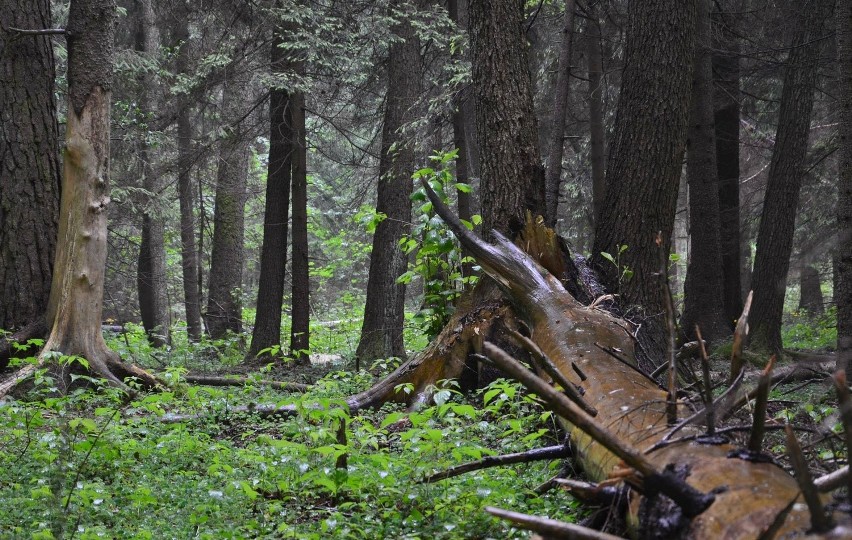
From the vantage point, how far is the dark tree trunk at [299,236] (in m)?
11.7

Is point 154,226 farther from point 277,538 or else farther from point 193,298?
point 277,538

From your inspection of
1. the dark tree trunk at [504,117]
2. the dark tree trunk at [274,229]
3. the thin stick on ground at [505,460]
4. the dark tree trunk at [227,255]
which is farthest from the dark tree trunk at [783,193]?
the dark tree trunk at [227,255]

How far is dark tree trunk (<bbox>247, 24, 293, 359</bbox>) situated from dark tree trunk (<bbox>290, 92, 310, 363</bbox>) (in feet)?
2.70

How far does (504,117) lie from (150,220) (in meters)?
9.97

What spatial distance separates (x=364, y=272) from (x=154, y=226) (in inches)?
610

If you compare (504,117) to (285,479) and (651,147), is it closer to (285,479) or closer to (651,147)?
(651,147)

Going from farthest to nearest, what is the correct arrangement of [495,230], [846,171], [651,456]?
[495,230]
[846,171]
[651,456]

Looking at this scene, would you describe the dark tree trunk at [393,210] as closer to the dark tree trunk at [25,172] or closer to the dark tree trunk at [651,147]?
the dark tree trunk at [651,147]

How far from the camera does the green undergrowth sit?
11.8 ft

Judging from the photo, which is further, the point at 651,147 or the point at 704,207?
the point at 704,207

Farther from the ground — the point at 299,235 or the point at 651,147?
the point at 651,147

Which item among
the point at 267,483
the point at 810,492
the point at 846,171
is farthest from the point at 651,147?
the point at 810,492

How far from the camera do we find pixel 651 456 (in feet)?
9.52

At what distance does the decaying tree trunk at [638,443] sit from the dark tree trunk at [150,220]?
30.6 ft
